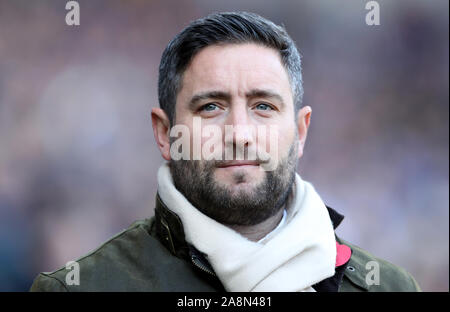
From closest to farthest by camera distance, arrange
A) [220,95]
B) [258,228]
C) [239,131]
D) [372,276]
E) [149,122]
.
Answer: [239,131] → [220,95] → [258,228] → [372,276] → [149,122]

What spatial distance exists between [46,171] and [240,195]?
293 centimetres

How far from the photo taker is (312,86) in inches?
233

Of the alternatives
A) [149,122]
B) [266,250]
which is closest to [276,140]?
[266,250]

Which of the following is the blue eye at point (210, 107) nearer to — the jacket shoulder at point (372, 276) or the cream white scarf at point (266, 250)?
the cream white scarf at point (266, 250)

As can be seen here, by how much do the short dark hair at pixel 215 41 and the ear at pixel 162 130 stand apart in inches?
1.4

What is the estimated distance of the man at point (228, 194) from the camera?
2.54 metres

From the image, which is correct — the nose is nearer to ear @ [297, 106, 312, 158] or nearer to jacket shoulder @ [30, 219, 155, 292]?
ear @ [297, 106, 312, 158]

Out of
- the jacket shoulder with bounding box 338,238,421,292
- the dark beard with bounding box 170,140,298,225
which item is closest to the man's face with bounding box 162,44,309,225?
the dark beard with bounding box 170,140,298,225

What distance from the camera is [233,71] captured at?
8.68 ft

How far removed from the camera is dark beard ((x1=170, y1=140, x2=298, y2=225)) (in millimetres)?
2580

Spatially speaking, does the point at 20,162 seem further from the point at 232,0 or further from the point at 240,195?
the point at 240,195

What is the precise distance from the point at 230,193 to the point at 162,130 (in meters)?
0.57

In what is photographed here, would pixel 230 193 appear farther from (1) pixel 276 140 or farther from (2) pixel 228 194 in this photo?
(1) pixel 276 140
